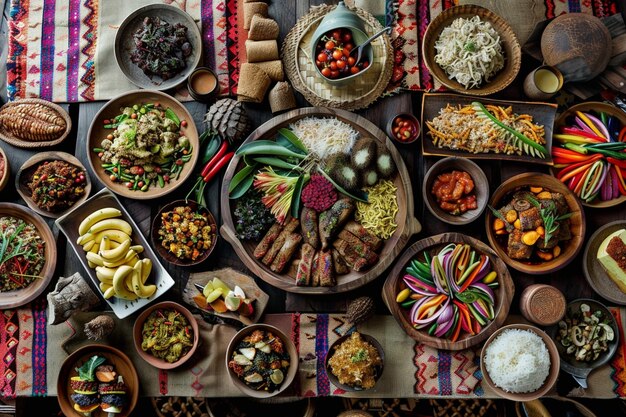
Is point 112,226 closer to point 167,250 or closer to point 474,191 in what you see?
point 167,250

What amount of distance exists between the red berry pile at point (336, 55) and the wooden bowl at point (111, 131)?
119cm

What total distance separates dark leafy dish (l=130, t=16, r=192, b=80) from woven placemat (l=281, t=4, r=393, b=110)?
863mm

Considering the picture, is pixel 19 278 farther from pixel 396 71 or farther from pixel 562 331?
pixel 562 331

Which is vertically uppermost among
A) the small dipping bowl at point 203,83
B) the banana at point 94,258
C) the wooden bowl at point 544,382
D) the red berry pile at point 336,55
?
the red berry pile at point 336,55

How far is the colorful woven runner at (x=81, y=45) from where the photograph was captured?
4652mm

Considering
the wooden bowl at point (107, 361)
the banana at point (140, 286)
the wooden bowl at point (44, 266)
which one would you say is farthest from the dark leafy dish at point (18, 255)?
the banana at point (140, 286)

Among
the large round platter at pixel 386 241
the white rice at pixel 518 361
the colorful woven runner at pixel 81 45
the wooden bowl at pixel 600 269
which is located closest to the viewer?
the white rice at pixel 518 361

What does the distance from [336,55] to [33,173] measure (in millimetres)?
2678

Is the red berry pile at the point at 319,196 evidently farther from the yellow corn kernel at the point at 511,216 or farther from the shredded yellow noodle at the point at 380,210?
the yellow corn kernel at the point at 511,216

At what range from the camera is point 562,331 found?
172 inches

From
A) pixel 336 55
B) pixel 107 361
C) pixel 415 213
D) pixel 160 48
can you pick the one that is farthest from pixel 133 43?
pixel 415 213

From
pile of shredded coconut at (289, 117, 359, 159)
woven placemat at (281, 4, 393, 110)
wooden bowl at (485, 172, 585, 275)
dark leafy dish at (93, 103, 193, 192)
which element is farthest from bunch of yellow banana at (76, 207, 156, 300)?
wooden bowl at (485, 172, 585, 275)

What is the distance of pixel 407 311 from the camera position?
4328mm

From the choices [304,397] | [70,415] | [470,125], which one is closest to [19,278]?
[70,415]
